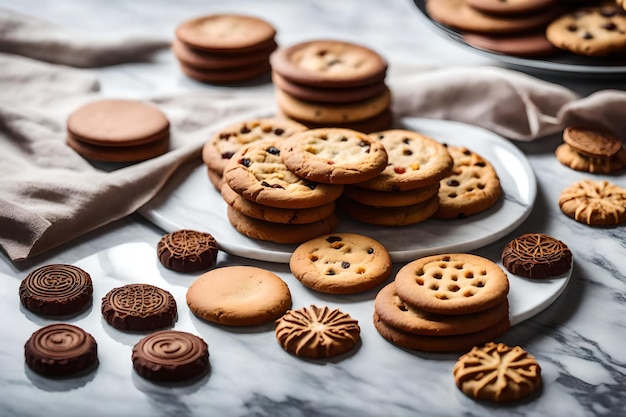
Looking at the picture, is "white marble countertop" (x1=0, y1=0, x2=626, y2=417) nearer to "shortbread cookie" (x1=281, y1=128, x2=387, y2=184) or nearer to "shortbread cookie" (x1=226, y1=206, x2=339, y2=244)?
"shortbread cookie" (x1=226, y1=206, x2=339, y2=244)

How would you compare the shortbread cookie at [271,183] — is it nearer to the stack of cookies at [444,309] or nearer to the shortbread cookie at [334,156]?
the shortbread cookie at [334,156]

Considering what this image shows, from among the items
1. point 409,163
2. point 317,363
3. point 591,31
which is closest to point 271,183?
point 409,163

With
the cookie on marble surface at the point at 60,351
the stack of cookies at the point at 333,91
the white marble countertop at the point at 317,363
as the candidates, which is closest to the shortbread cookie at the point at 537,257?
the white marble countertop at the point at 317,363

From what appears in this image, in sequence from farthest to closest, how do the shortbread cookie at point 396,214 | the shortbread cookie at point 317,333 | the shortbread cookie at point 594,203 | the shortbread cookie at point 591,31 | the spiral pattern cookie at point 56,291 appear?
1. the shortbread cookie at point 591,31
2. the shortbread cookie at point 594,203
3. the shortbread cookie at point 396,214
4. the spiral pattern cookie at point 56,291
5. the shortbread cookie at point 317,333

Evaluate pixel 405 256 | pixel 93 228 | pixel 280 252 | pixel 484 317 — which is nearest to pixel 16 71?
pixel 93 228

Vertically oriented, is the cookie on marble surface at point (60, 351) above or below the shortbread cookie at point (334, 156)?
below

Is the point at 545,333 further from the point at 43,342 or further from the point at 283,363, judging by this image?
the point at 43,342
